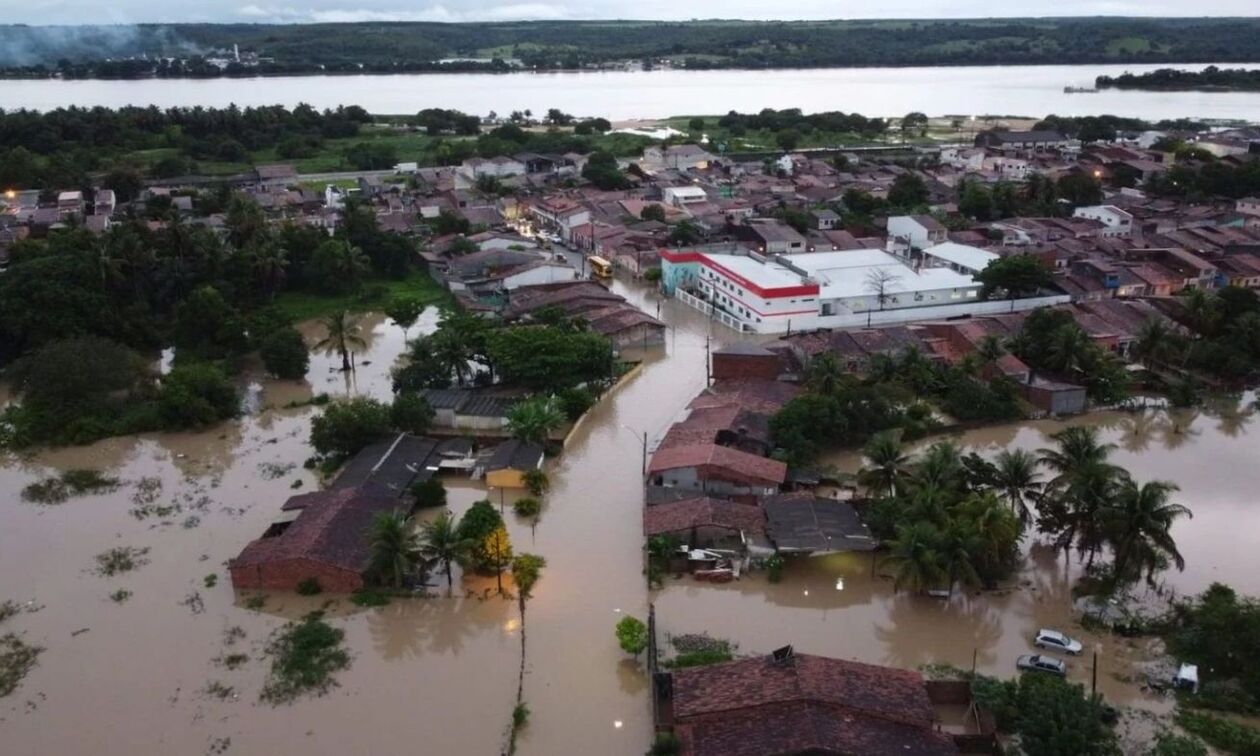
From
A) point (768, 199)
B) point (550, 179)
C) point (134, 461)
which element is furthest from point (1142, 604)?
point (550, 179)

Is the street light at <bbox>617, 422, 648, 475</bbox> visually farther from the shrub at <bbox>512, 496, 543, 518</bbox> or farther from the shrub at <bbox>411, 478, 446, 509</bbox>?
the shrub at <bbox>411, 478, 446, 509</bbox>

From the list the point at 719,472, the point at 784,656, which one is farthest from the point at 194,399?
the point at 784,656

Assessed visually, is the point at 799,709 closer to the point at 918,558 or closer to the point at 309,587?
the point at 918,558

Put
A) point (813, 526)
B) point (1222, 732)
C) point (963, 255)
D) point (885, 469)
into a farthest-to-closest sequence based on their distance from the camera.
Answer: point (963, 255)
point (885, 469)
point (813, 526)
point (1222, 732)

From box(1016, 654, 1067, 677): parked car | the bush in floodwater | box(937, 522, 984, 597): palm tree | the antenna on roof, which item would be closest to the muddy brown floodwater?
the bush in floodwater

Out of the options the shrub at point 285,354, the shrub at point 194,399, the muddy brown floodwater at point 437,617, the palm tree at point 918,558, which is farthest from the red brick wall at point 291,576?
the shrub at point 285,354
